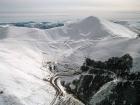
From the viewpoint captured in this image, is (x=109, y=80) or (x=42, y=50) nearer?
(x=109, y=80)

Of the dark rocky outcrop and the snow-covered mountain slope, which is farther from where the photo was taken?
the snow-covered mountain slope

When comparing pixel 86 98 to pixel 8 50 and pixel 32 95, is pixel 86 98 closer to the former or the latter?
pixel 32 95

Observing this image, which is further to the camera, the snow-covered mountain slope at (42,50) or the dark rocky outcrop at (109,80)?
the snow-covered mountain slope at (42,50)

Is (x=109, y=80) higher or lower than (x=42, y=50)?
higher
